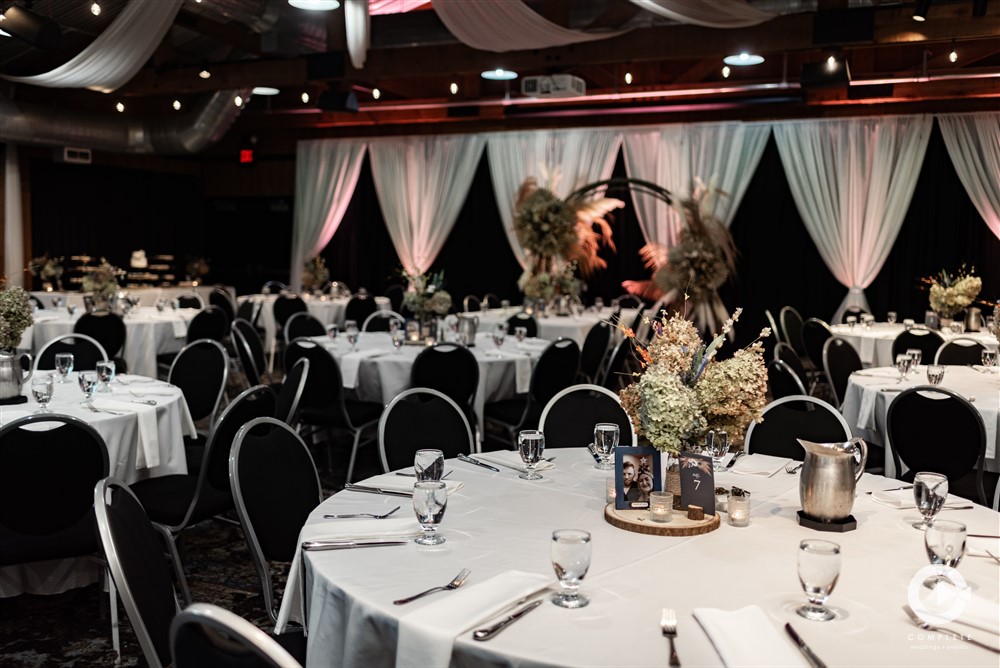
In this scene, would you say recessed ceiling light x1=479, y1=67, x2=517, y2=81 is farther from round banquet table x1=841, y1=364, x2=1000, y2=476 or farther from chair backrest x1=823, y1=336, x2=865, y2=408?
round banquet table x1=841, y1=364, x2=1000, y2=476

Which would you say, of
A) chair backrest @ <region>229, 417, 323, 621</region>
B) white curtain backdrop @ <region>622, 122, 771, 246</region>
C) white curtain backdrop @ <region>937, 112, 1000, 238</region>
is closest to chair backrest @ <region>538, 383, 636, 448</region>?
chair backrest @ <region>229, 417, 323, 621</region>

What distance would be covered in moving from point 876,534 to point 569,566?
42.5 inches

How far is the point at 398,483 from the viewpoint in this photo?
310cm

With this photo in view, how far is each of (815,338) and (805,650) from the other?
23.0 ft

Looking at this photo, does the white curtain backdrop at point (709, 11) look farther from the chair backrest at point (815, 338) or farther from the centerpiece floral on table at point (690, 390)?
the centerpiece floral on table at point (690, 390)

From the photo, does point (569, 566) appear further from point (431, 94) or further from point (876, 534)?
point (431, 94)

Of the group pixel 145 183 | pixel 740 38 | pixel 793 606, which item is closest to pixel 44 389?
pixel 793 606

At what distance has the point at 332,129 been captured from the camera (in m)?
14.6

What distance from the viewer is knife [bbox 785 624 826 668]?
1790mm

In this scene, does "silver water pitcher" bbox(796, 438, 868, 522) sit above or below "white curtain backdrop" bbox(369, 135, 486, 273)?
below

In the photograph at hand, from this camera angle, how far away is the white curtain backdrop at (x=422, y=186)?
44.5ft

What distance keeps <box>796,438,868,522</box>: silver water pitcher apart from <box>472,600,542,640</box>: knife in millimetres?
1011

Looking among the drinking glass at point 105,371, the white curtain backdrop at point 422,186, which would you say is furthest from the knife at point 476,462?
the white curtain backdrop at point 422,186

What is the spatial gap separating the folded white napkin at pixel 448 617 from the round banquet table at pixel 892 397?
3.08m
